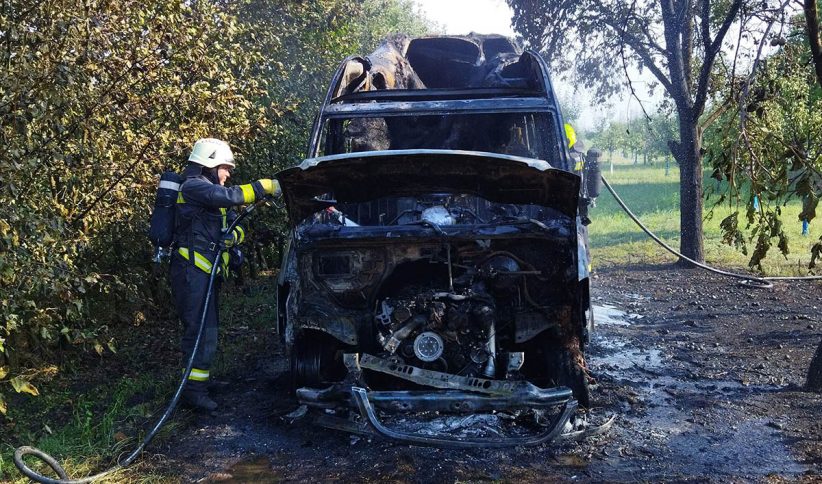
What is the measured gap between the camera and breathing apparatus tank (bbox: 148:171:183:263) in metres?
5.02

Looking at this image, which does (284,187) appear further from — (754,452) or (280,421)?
(754,452)

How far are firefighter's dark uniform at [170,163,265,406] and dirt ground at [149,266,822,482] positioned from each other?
368 millimetres

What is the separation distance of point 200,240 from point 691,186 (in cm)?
799

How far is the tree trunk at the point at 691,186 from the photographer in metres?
10.6

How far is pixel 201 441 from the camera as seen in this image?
4488mm

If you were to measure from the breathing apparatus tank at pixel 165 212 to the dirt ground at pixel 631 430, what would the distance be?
1267mm

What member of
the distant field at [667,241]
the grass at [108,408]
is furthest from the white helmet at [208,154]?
the distant field at [667,241]

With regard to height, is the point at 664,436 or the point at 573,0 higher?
the point at 573,0

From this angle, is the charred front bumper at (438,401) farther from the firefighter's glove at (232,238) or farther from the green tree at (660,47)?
the green tree at (660,47)

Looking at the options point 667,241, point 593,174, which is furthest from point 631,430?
point 667,241

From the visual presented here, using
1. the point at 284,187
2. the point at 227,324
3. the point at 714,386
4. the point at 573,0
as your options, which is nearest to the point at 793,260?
the point at 573,0

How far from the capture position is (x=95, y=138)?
16.8 feet

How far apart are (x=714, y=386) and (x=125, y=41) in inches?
203

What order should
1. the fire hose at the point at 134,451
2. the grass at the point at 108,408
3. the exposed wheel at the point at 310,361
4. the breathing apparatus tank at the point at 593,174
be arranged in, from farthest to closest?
the breathing apparatus tank at the point at 593,174 < the exposed wheel at the point at 310,361 < the grass at the point at 108,408 < the fire hose at the point at 134,451
